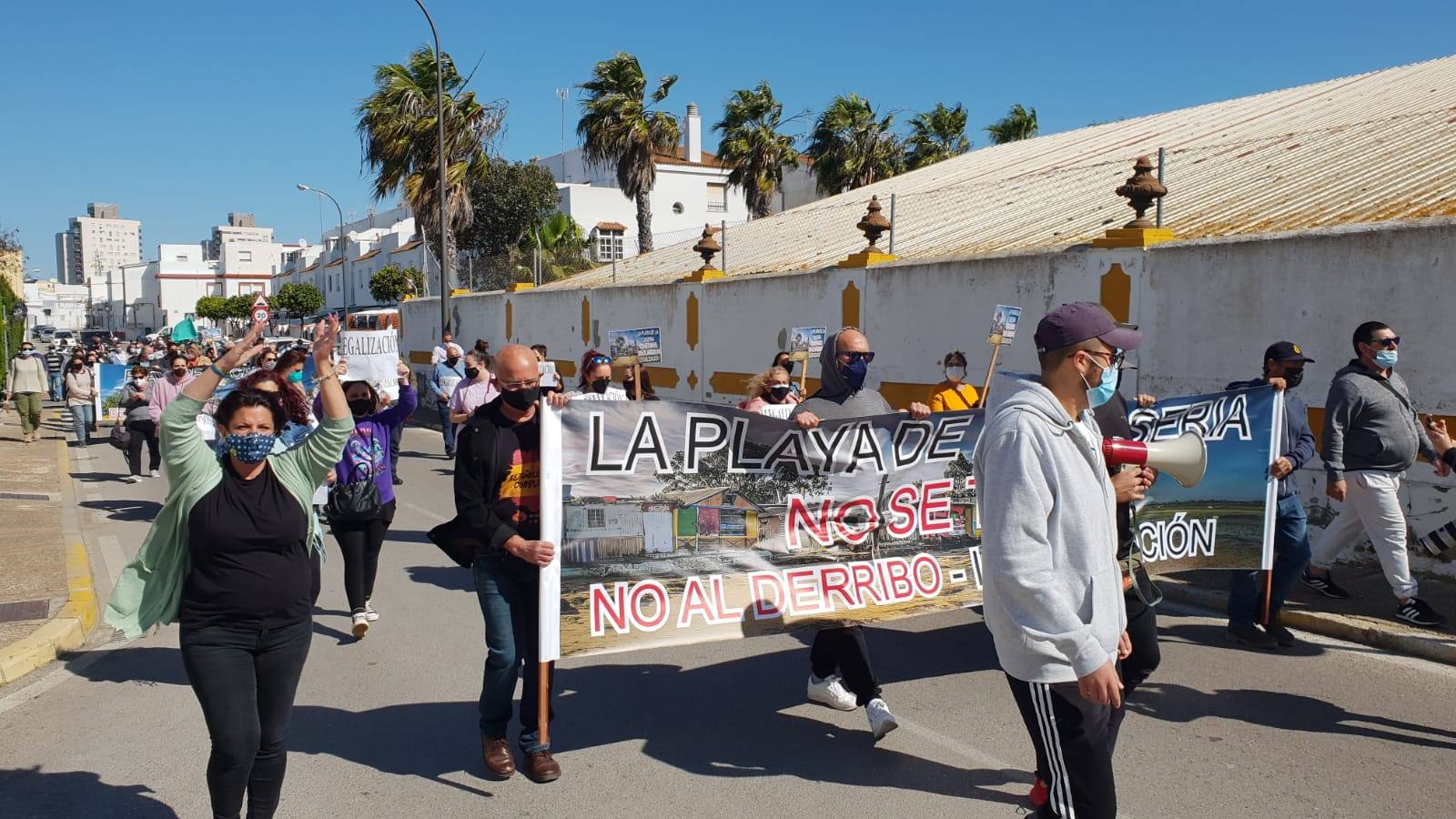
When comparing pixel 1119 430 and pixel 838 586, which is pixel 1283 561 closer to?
pixel 1119 430

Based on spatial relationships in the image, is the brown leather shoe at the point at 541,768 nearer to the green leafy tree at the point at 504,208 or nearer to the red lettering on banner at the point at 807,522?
the red lettering on banner at the point at 807,522

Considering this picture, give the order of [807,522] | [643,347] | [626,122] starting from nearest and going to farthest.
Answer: [807,522]
[643,347]
[626,122]

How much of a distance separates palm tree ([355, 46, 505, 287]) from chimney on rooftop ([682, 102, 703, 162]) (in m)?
31.6

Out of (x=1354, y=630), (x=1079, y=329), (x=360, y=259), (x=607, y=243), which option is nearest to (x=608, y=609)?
(x=1079, y=329)

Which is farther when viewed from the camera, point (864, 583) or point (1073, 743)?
point (864, 583)

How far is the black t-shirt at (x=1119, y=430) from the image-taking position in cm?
424

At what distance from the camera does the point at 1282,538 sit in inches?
257

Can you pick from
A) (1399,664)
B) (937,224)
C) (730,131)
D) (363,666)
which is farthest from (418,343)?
(1399,664)

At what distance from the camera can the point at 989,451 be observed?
117 inches

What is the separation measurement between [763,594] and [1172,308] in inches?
292

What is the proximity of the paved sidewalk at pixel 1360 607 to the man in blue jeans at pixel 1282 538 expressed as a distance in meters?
0.53

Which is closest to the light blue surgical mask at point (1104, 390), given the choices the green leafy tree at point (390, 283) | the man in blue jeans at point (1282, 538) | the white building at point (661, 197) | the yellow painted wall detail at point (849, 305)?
the man in blue jeans at point (1282, 538)

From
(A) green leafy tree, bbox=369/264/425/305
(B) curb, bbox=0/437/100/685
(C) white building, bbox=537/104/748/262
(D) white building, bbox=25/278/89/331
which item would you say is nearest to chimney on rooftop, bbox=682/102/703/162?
(C) white building, bbox=537/104/748/262

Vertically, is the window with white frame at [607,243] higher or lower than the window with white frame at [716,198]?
lower
